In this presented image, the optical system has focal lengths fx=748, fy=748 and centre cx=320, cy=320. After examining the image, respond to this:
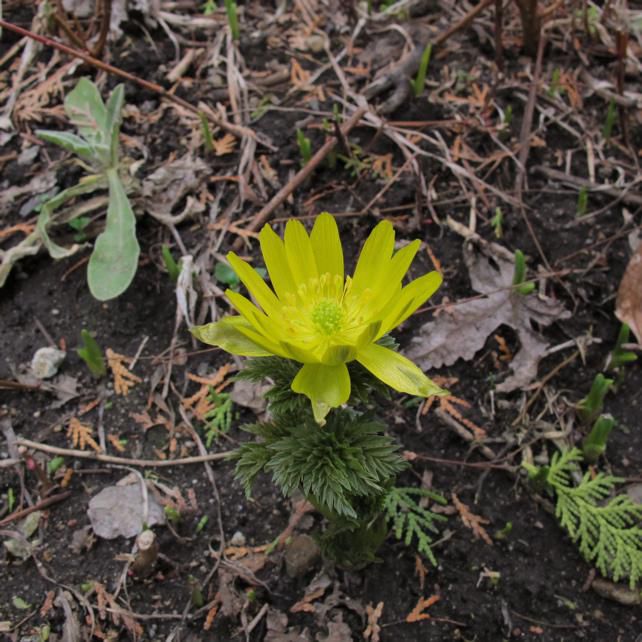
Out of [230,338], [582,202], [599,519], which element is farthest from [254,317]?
[582,202]

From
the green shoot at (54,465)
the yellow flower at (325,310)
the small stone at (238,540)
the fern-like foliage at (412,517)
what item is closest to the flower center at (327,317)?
the yellow flower at (325,310)

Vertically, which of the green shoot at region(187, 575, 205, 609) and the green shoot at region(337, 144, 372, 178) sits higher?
the green shoot at region(337, 144, 372, 178)

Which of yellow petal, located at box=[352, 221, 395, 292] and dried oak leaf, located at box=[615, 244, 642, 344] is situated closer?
yellow petal, located at box=[352, 221, 395, 292]

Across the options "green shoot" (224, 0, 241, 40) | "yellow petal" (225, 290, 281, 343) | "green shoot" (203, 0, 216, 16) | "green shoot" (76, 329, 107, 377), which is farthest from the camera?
"green shoot" (203, 0, 216, 16)

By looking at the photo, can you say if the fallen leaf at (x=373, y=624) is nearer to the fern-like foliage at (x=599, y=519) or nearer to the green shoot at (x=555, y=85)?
the fern-like foliage at (x=599, y=519)

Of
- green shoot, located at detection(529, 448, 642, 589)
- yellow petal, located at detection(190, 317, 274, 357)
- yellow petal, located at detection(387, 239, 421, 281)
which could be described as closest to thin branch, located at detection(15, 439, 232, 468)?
yellow petal, located at detection(190, 317, 274, 357)

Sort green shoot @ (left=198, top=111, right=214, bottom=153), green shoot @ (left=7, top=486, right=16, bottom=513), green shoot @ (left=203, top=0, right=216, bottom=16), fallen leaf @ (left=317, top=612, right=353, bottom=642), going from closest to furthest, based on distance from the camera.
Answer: fallen leaf @ (left=317, top=612, right=353, bottom=642), green shoot @ (left=7, top=486, right=16, bottom=513), green shoot @ (left=198, top=111, right=214, bottom=153), green shoot @ (left=203, top=0, right=216, bottom=16)

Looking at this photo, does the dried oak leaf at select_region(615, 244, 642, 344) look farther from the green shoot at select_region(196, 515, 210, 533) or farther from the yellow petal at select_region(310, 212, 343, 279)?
the green shoot at select_region(196, 515, 210, 533)

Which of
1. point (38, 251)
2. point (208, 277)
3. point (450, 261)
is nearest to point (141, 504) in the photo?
point (208, 277)

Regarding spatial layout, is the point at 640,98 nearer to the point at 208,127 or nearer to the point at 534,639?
the point at 208,127

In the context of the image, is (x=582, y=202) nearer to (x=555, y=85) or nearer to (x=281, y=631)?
(x=555, y=85)
